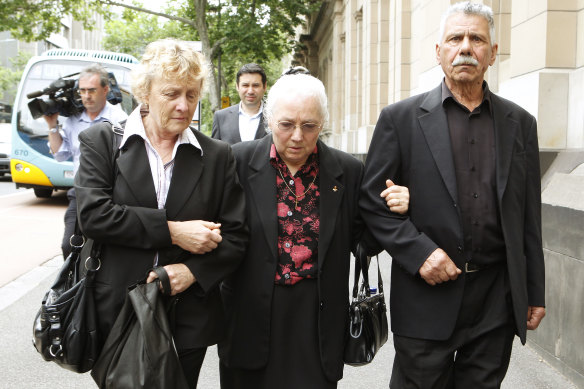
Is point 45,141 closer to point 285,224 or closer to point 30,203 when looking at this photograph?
point 30,203

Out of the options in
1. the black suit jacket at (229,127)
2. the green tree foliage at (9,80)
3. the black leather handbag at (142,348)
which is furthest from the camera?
the green tree foliage at (9,80)

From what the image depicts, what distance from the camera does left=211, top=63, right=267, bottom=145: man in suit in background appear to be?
21.1 feet

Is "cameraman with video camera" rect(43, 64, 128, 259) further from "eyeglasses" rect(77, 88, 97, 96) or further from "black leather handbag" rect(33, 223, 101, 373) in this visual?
"black leather handbag" rect(33, 223, 101, 373)

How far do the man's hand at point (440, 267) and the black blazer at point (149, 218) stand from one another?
30.7 inches

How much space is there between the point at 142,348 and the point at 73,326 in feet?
1.02

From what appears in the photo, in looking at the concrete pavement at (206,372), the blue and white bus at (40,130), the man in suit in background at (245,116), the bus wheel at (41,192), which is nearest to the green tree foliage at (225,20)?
the blue and white bus at (40,130)

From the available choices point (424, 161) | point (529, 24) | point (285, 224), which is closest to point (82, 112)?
point (285, 224)

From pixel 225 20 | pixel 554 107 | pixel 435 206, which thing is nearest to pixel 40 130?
pixel 225 20

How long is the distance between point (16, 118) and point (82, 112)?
1098 centimetres

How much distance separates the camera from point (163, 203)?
2.57 meters

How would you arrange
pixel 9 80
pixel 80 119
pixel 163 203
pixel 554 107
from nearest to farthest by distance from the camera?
1. pixel 163 203
2. pixel 80 119
3. pixel 554 107
4. pixel 9 80

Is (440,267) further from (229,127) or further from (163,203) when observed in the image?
(229,127)

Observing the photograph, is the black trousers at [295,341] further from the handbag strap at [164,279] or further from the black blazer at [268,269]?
the handbag strap at [164,279]

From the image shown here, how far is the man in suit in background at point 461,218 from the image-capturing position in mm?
2744
